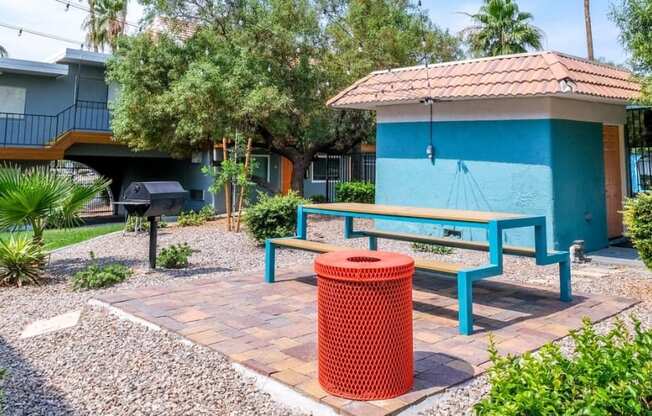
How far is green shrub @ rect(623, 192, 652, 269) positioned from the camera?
6007mm

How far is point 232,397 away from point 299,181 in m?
12.5

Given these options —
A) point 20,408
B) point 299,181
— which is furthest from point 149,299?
point 299,181

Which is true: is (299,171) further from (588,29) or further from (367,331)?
(588,29)

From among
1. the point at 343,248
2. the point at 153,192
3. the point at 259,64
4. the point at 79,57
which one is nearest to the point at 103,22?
the point at 79,57

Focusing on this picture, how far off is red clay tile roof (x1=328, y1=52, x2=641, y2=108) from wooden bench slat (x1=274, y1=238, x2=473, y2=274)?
4066 mm

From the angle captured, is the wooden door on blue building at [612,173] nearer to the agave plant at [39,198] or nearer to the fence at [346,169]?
the fence at [346,169]

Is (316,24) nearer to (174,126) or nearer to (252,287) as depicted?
(174,126)

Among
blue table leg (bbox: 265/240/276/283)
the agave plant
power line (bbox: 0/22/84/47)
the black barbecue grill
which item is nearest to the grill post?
the black barbecue grill

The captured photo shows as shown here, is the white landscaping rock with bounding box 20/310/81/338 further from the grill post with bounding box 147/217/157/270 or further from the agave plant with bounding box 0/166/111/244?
the agave plant with bounding box 0/166/111/244

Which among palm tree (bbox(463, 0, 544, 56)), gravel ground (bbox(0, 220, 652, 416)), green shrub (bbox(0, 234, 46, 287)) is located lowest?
gravel ground (bbox(0, 220, 652, 416))

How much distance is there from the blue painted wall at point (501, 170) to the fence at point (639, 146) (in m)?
1.16

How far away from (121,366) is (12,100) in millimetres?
17711

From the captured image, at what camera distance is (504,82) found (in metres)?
8.34

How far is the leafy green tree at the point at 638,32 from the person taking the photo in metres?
6.37
